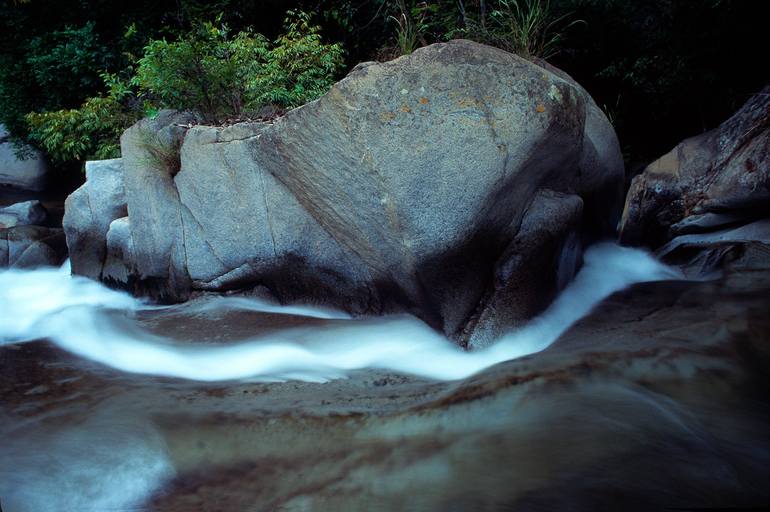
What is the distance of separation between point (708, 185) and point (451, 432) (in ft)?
14.5

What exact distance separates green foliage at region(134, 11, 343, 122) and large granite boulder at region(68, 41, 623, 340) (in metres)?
1.27

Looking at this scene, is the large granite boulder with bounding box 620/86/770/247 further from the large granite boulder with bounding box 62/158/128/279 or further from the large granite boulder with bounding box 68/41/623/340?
the large granite boulder with bounding box 62/158/128/279

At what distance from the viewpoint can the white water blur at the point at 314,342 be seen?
12.8ft

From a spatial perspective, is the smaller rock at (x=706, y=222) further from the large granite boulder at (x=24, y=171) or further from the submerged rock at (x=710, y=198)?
the large granite boulder at (x=24, y=171)

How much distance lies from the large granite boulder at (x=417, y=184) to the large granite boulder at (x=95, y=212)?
2080 millimetres

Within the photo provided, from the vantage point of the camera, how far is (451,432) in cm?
258

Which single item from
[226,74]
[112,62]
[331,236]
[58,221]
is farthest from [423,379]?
[112,62]

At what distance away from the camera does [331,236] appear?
474cm

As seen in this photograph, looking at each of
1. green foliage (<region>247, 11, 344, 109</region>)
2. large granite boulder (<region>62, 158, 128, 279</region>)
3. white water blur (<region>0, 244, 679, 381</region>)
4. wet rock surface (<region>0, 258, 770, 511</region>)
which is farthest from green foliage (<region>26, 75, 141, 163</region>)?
wet rock surface (<region>0, 258, 770, 511</region>)

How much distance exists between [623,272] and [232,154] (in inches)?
143

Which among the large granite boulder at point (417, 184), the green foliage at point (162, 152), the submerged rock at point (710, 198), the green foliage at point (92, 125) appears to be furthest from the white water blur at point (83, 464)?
the green foliage at point (92, 125)

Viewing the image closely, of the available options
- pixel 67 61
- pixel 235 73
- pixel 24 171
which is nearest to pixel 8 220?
pixel 67 61

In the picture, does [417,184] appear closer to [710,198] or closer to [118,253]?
[710,198]

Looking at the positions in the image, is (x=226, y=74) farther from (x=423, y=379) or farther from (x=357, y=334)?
(x=423, y=379)
